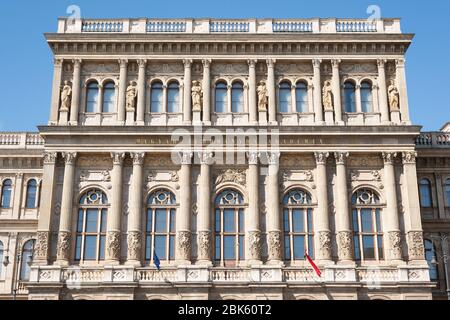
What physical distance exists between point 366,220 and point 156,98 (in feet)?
50.4

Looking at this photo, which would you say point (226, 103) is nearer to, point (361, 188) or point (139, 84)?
point (139, 84)

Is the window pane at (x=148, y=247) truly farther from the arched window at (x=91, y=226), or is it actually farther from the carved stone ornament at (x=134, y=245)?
the arched window at (x=91, y=226)

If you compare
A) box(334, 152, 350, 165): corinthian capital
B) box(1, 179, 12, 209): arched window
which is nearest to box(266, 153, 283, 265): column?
box(334, 152, 350, 165): corinthian capital

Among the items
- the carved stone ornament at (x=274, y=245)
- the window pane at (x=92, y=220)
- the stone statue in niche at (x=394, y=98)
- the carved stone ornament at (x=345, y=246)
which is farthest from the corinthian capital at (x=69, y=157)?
the stone statue in niche at (x=394, y=98)

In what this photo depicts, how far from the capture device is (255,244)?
38562mm

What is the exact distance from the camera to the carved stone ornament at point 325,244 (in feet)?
126

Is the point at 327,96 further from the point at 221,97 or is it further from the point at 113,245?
the point at 113,245

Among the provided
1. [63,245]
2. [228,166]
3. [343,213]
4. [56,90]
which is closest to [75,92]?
[56,90]

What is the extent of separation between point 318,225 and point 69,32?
66.7ft

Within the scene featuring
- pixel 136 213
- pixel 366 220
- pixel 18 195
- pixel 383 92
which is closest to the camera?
pixel 136 213

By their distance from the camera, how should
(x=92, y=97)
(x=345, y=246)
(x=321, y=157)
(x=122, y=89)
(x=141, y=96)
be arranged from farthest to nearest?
1. (x=92, y=97)
2. (x=122, y=89)
3. (x=141, y=96)
4. (x=321, y=157)
5. (x=345, y=246)
